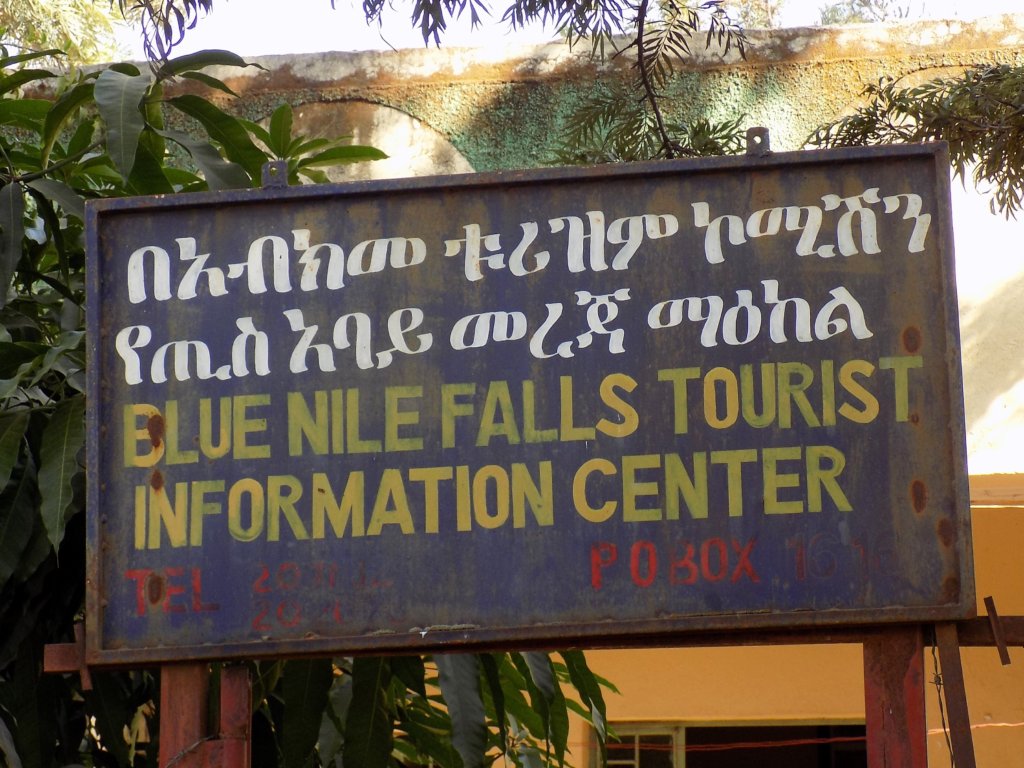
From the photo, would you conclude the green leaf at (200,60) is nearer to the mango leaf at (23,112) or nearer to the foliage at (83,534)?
the foliage at (83,534)

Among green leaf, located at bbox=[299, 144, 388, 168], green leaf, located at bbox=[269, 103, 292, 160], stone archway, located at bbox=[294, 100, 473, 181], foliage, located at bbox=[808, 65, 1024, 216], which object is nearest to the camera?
green leaf, located at bbox=[269, 103, 292, 160]

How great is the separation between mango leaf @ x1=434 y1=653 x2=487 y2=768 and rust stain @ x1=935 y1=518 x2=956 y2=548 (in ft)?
3.94

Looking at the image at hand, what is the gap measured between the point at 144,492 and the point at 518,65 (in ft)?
14.9

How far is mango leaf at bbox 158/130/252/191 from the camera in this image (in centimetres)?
368

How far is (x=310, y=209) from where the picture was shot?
2738 millimetres

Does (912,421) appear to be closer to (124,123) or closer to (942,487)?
(942,487)

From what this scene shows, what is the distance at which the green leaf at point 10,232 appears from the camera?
12.1 ft

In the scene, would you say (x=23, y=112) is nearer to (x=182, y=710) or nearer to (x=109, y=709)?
(x=109, y=709)

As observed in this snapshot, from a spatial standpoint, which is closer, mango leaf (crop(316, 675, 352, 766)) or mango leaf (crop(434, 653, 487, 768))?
mango leaf (crop(434, 653, 487, 768))

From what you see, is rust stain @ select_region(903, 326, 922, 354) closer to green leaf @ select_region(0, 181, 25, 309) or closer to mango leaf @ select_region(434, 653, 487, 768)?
mango leaf @ select_region(434, 653, 487, 768)

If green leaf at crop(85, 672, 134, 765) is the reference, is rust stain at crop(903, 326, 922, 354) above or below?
above

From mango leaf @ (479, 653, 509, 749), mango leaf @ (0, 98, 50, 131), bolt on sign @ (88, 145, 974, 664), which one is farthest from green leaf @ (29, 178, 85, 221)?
mango leaf @ (479, 653, 509, 749)

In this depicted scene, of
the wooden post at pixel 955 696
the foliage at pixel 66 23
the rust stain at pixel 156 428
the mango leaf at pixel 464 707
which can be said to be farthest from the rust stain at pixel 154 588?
the foliage at pixel 66 23

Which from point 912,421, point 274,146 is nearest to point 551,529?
point 912,421
